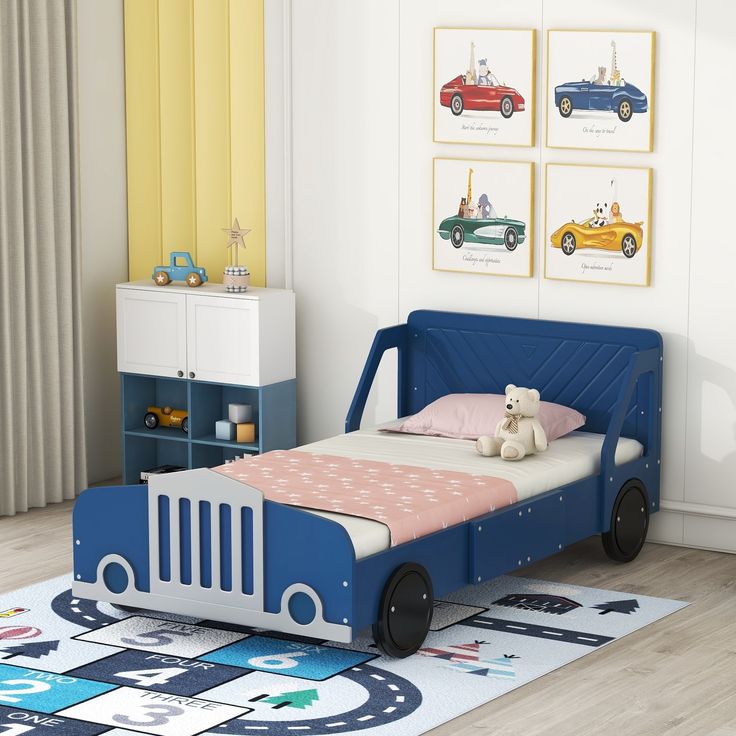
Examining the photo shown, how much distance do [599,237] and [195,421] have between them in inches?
74.6

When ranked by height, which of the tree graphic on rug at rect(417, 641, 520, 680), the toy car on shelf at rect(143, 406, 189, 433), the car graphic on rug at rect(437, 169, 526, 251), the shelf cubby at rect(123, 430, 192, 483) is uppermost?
the car graphic on rug at rect(437, 169, 526, 251)

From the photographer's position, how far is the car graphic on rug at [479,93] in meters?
5.65

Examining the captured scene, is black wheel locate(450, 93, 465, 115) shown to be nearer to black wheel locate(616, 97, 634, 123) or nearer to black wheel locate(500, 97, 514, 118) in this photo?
black wheel locate(500, 97, 514, 118)

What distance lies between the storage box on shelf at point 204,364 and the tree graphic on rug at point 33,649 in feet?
5.88

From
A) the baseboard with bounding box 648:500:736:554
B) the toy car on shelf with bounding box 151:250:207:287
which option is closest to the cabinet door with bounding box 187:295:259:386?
the toy car on shelf with bounding box 151:250:207:287

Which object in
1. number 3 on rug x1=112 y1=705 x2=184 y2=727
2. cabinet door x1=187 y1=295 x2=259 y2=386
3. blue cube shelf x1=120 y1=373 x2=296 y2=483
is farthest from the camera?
blue cube shelf x1=120 y1=373 x2=296 y2=483

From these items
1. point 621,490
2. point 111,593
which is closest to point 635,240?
point 621,490

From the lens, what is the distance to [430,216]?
595cm

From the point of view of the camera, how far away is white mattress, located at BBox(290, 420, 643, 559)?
16.2 ft

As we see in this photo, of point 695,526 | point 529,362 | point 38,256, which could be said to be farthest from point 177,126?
point 695,526

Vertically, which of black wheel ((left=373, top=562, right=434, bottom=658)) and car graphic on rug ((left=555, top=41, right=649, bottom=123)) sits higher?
car graphic on rug ((left=555, top=41, right=649, bottom=123))

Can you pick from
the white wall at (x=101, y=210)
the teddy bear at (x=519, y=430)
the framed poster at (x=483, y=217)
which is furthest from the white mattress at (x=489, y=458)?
the white wall at (x=101, y=210)

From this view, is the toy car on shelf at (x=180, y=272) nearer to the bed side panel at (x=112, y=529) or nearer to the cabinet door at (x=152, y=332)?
the cabinet door at (x=152, y=332)

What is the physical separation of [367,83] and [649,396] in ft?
5.70
